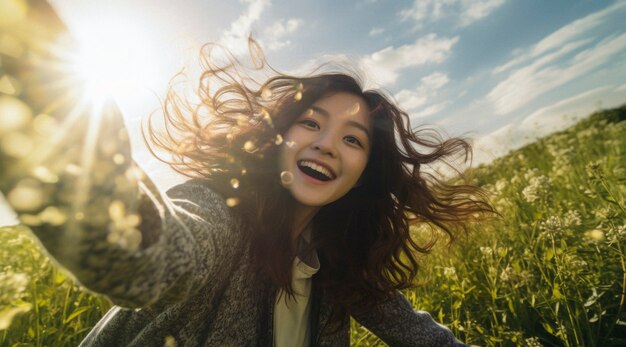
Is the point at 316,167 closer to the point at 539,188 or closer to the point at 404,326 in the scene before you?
the point at 404,326

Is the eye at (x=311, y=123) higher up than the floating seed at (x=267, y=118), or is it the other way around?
the floating seed at (x=267, y=118)

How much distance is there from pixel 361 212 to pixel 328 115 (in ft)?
2.68

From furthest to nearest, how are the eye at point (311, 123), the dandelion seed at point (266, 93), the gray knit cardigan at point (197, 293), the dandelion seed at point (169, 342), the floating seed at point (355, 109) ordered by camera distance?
the dandelion seed at point (266, 93), the floating seed at point (355, 109), the eye at point (311, 123), the dandelion seed at point (169, 342), the gray knit cardigan at point (197, 293)

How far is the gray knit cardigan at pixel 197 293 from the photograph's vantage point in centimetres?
75

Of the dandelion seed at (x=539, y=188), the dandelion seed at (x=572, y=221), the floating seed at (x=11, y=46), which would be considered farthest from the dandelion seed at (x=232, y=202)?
the dandelion seed at (x=539, y=188)

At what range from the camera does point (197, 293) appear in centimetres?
156

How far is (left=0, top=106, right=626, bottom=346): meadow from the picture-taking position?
1.89m

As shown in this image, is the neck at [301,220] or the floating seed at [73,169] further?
the neck at [301,220]

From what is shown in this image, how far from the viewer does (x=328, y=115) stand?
8.31 ft

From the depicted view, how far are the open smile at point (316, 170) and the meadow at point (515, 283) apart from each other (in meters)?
1.08

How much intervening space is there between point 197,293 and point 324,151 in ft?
3.74

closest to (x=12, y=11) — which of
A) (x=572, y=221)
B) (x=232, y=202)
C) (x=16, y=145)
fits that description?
(x=16, y=145)

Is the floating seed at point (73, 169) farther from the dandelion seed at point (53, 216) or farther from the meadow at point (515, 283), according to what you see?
the meadow at point (515, 283)

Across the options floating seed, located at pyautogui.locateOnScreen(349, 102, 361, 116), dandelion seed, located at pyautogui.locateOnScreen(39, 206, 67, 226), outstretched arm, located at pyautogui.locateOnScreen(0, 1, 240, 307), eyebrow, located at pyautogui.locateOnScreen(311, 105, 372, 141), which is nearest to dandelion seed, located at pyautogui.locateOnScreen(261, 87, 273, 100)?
eyebrow, located at pyautogui.locateOnScreen(311, 105, 372, 141)
